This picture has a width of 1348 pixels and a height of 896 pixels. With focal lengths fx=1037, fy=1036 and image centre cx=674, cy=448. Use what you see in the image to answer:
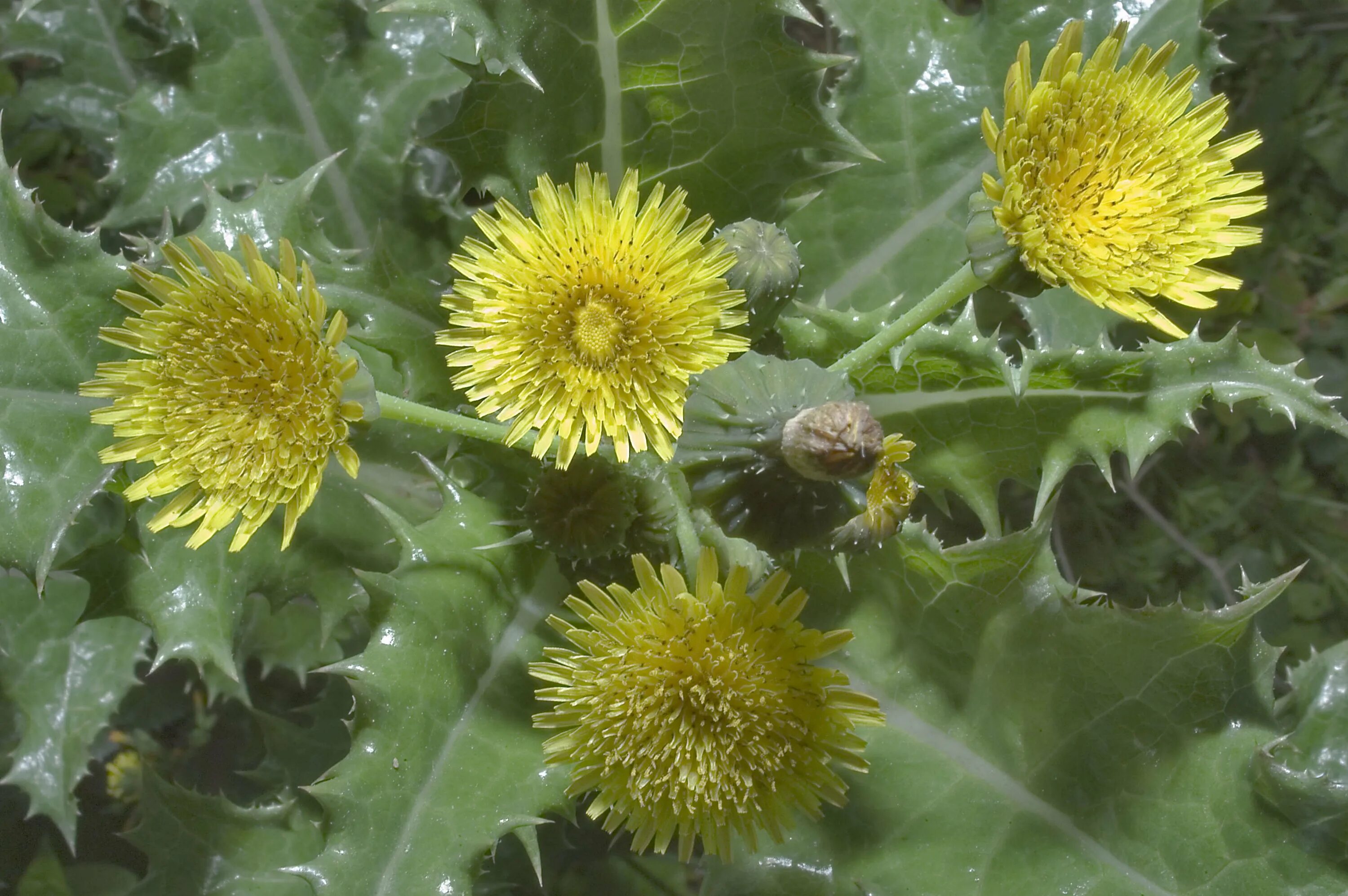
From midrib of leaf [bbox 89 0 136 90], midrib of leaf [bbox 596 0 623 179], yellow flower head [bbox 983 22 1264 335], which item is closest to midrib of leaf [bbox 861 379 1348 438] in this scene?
yellow flower head [bbox 983 22 1264 335]

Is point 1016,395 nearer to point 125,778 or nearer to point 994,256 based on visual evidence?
point 994,256

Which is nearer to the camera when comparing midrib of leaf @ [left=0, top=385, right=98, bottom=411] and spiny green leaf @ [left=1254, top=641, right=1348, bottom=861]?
spiny green leaf @ [left=1254, top=641, right=1348, bottom=861]

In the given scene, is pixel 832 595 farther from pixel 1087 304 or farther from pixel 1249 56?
pixel 1249 56

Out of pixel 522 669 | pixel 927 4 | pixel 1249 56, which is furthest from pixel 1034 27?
pixel 522 669

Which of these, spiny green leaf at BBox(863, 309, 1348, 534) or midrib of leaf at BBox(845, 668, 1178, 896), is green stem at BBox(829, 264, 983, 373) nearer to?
spiny green leaf at BBox(863, 309, 1348, 534)

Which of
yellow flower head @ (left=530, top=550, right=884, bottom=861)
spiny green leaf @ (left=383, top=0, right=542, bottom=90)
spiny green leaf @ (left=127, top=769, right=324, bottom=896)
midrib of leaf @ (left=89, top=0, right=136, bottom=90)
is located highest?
spiny green leaf @ (left=383, top=0, right=542, bottom=90)

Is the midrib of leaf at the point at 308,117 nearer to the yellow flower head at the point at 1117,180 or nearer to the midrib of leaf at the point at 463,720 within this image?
the midrib of leaf at the point at 463,720
